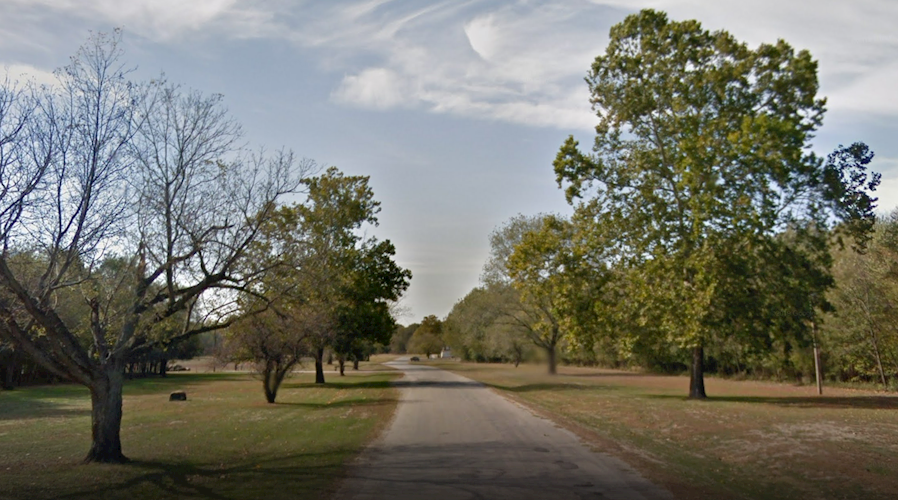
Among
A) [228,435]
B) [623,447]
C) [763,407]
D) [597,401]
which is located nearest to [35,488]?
[228,435]

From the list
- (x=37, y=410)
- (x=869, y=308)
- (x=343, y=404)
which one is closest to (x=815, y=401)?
(x=869, y=308)

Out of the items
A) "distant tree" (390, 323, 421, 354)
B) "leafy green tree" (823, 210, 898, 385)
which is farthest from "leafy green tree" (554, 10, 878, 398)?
"distant tree" (390, 323, 421, 354)

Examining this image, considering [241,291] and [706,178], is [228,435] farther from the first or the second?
[706,178]

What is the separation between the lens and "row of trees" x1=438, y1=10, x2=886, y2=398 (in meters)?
23.7

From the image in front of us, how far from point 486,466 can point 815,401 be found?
19925 millimetres

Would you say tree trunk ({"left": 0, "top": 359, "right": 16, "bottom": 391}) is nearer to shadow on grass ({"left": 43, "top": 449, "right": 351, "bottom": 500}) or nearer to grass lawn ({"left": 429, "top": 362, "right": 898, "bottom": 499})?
grass lawn ({"left": 429, "top": 362, "right": 898, "bottom": 499})

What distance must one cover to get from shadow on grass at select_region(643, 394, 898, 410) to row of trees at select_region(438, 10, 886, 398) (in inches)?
63.3

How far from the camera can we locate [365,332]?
141 feet

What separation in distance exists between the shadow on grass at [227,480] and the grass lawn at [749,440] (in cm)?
578

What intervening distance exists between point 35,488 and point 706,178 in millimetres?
22530

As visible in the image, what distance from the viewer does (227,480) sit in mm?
11000

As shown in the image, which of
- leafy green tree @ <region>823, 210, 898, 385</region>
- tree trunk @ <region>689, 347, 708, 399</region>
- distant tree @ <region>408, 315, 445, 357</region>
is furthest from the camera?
distant tree @ <region>408, 315, 445, 357</region>

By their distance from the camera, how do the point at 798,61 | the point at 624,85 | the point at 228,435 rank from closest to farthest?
the point at 228,435 < the point at 798,61 < the point at 624,85

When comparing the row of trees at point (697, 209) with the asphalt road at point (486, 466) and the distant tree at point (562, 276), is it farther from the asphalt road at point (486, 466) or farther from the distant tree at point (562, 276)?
the asphalt road at point (486, 466)
